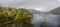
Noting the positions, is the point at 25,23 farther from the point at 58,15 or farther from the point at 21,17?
the point at 58,15

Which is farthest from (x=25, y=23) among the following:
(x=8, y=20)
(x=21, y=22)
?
(x=8, y=20)

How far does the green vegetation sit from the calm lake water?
0.25 ft

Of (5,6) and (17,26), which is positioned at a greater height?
(5,6)

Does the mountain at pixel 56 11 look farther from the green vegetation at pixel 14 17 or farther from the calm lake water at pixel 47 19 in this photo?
the green vegetation at pixel 14 17

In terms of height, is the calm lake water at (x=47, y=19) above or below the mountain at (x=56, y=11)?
below

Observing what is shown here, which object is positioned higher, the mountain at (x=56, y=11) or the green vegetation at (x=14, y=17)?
the mountain at (x=56, y=11)

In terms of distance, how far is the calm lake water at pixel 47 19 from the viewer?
78.5 inches

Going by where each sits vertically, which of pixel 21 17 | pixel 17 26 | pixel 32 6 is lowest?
pixel 17 26

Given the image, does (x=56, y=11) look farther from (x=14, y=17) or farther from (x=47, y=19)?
(x=14, y=17)

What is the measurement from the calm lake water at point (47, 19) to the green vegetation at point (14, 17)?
0.25 ft

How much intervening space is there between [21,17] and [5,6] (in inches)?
10.6

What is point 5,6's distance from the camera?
2.01 metres

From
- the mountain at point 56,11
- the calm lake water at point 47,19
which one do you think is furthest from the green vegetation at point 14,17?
the mountain at point 56,11

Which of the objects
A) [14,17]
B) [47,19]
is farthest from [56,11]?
[14,17]
